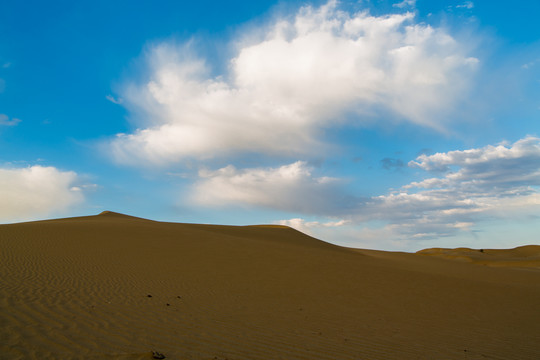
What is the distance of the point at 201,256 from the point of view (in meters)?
19.5

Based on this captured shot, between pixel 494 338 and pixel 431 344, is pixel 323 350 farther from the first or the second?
pixel 494 338

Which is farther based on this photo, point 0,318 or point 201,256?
point 201,256

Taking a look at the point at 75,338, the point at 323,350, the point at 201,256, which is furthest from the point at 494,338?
the point at 201,256

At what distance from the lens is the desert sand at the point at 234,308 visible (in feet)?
20.8

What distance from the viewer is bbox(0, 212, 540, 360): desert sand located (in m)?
6.34

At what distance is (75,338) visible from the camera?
245 inches

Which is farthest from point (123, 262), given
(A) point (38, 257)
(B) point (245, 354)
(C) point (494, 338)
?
(C) point (494, 338)

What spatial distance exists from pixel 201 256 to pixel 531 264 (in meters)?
46.0

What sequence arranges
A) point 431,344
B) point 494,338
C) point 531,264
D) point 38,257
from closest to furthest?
point 431,344
point 494,338
point 38,257
point 531,264

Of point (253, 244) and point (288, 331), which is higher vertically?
point (253, 244)

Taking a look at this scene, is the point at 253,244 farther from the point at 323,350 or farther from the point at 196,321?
the point at 323,350

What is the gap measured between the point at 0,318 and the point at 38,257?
34.1 feet

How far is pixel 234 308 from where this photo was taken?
9.65 meters

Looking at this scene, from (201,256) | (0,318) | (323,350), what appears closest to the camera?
(323,350)
